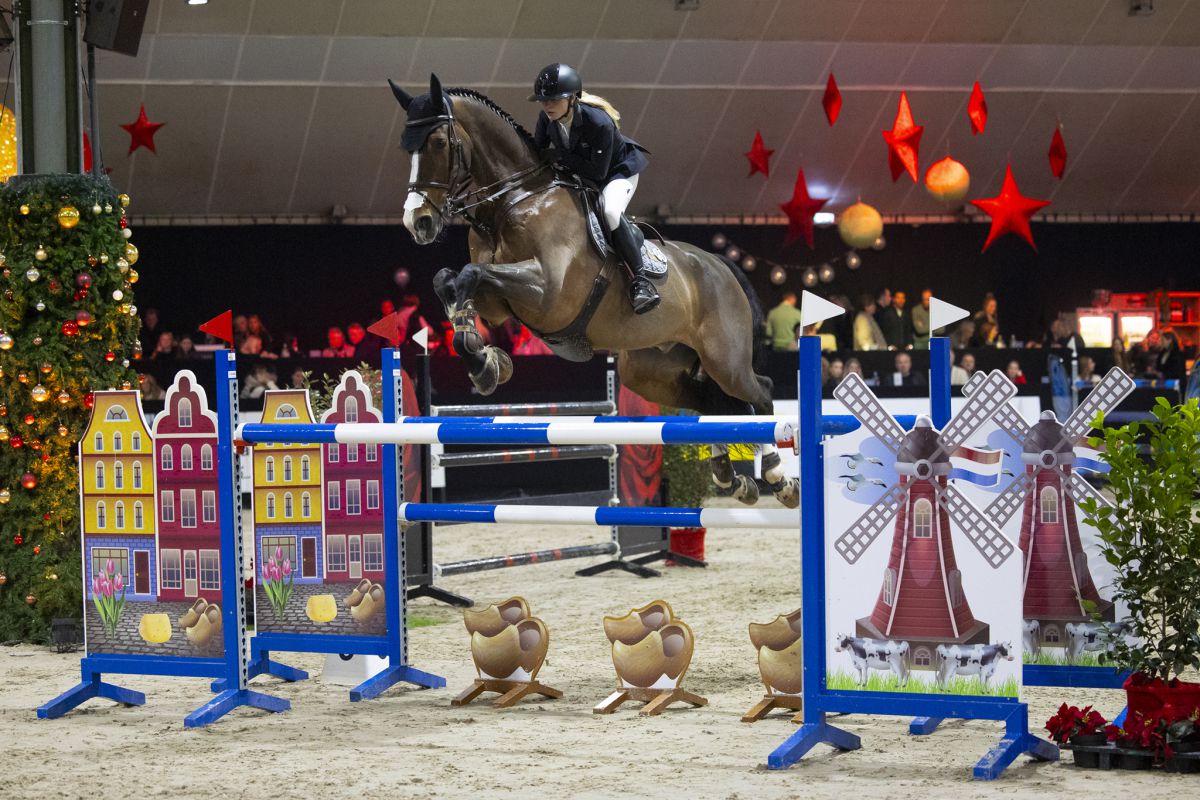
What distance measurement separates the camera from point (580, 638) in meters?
5.61

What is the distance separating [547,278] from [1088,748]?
81.7 inches

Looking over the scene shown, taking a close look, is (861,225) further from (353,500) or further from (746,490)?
(353,500)

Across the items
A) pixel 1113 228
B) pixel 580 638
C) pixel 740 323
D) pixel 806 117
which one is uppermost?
pixel 806 117

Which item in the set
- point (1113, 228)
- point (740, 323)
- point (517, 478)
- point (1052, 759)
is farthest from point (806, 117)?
point (1052, 759)

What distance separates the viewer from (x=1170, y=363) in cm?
1138

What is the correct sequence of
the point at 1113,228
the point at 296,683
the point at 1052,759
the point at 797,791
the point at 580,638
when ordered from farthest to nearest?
the point at 1113,228, the point at 580,638, the point at 296,683, the point at 1052,759, the point at 797,791

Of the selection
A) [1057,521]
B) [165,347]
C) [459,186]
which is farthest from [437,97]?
[165,347]

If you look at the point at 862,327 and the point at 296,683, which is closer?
the point at 296,683

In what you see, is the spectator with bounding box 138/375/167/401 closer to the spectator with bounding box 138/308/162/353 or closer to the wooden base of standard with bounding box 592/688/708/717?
the spectator with bounding box 138/308/162/353

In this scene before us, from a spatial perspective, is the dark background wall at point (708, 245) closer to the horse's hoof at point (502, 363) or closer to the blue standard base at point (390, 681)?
the blue standard base at point (390, 681)

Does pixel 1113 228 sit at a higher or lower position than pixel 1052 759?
higher

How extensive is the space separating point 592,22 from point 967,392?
8.92 m

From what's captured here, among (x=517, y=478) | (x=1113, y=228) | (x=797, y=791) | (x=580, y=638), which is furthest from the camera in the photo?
(x=1113, y=228)

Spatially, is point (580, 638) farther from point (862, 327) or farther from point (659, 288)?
point (862, 327)
